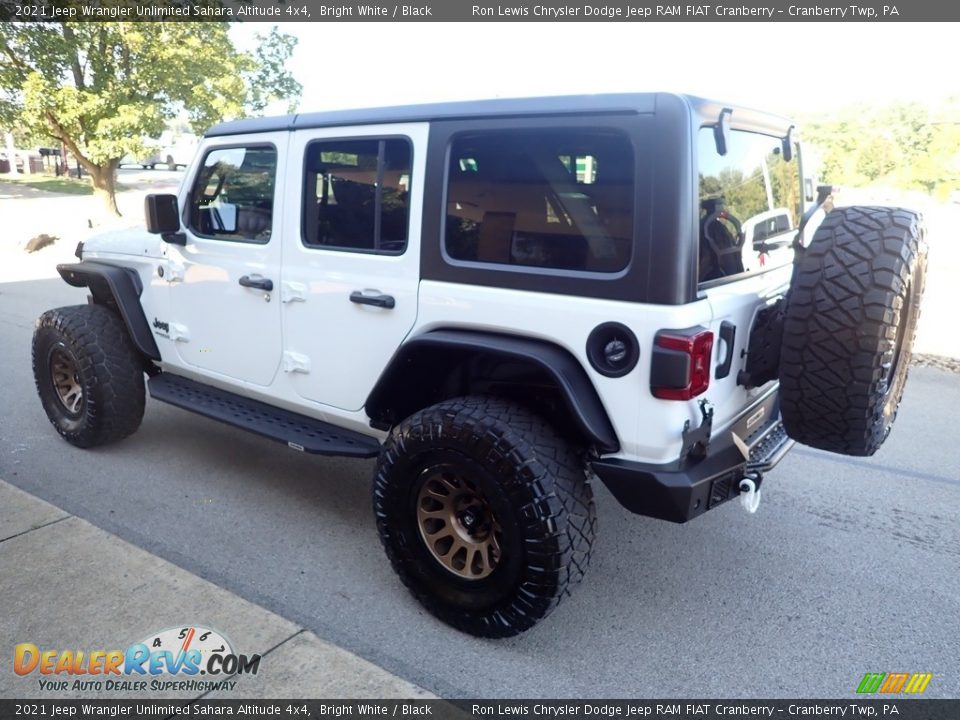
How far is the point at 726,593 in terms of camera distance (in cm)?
315

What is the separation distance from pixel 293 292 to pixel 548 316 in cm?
140

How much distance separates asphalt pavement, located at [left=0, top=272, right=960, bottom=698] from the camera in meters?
2.67

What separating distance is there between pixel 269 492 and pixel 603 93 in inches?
111

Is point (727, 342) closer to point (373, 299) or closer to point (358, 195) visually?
point (373, 299)

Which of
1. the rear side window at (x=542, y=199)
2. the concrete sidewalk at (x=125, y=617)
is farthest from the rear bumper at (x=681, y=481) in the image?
the concrete sidewalk at (x=125, y=617)

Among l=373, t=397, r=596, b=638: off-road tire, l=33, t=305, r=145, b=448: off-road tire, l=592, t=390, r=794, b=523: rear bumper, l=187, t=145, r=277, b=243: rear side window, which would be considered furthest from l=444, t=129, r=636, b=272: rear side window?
l=33, t=305, r=145, b=448: off-road tire

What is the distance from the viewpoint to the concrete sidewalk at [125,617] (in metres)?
2.42

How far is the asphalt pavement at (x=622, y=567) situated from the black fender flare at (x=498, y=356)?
80 centimetres

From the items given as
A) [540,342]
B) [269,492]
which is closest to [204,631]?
[269,492]

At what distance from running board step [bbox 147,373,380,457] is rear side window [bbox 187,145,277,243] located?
88 centimetres

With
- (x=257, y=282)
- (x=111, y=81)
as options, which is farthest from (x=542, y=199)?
(x=111, y=81)

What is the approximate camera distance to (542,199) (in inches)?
104

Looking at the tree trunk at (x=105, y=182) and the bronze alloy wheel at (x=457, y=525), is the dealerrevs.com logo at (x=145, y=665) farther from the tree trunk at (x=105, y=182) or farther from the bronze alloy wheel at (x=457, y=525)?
the tree trunk at (x=105, y=182)

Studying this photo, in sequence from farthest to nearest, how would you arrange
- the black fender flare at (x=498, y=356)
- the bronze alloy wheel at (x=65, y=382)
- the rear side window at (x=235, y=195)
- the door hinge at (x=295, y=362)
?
1. the bronze alloy wheel at (x=65, y=382)
2. the rear side window at (x=235, y=195)
3. the door hinge at (x=295, y=362)
4. the black fender flare at (x=498, y=356)
